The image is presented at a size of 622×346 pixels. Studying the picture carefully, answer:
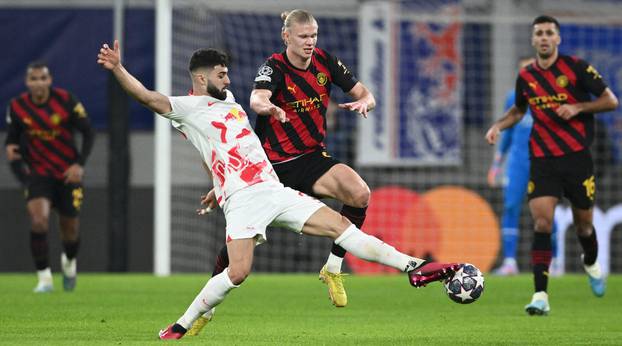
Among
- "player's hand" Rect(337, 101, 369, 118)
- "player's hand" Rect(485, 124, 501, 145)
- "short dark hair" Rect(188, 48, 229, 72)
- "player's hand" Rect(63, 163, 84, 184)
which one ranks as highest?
"short dark hair" Rect(188, 48, 229, 72)

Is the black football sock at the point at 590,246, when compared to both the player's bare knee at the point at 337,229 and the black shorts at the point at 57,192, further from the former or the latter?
the black shorts at the point at 57,192

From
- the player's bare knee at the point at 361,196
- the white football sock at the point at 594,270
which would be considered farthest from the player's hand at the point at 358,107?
the white football sock at the point at 594,270

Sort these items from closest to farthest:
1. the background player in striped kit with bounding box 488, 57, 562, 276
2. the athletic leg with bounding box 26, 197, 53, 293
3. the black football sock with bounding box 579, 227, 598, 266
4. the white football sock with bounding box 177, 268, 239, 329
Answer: the white football sock with bounding box 177, 268, 239, 329 < the black football sock with bounding box 579, 227, 598, 266 < the athletic leg with bounding box 26, 197, 53, 293 < the background player in striped kit with bounding box 488, 57, 562, 276

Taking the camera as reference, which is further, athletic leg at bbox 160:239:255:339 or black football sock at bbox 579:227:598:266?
black football sock at bbox 579:227:598:266

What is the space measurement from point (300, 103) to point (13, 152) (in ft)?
13.3

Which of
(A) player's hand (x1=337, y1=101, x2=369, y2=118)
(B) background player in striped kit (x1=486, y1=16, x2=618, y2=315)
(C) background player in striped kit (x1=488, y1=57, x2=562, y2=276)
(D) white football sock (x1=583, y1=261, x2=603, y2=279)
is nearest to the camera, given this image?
(A) player's hand (x1=337, y1=101, x2=369, y2=118)

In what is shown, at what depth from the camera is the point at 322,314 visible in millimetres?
9320

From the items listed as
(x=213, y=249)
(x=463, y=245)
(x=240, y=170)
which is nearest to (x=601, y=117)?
(x=463, y=245)

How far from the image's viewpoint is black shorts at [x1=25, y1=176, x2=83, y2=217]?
463 inches

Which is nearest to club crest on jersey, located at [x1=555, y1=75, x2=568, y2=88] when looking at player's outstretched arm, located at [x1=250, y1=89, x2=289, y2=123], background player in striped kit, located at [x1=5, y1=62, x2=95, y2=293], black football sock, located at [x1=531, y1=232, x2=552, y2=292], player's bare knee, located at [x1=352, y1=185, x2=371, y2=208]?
black football sock, located at [x1=531, y1=232, x2=552, y2=292]

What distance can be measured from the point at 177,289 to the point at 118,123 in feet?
13.9

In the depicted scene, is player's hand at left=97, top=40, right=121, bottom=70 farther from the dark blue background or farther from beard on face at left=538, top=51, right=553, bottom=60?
the dark blue background

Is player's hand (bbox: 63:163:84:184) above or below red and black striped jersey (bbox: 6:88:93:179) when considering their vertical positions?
below

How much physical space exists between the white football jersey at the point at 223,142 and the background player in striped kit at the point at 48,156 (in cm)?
461
